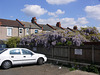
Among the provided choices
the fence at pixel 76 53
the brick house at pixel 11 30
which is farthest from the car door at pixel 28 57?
the brick house at pixel 11 30

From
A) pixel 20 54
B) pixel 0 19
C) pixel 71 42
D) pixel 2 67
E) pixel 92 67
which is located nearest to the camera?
pixel 92 67

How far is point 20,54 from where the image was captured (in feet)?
30.9

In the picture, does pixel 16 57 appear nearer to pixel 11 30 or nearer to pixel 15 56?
pixel 15 56

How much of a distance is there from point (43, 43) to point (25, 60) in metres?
4.08

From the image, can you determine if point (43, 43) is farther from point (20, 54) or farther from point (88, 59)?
point (88, 59)

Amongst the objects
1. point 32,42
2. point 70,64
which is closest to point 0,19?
point 32,42

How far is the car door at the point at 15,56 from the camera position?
8995mm

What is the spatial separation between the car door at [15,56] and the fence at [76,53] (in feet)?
12.2

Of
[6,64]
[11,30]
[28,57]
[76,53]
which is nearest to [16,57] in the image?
[6,64]

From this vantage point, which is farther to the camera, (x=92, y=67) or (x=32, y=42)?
(x=32, y=42)

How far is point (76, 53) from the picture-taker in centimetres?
981

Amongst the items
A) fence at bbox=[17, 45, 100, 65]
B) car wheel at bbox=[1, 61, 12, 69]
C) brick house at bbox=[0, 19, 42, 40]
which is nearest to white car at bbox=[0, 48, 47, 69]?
car wheel at bbox=[1, 61, 12, 69]

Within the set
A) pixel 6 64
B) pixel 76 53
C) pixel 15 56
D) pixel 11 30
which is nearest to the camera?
pixel 6 64

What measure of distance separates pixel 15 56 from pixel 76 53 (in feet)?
15.0
